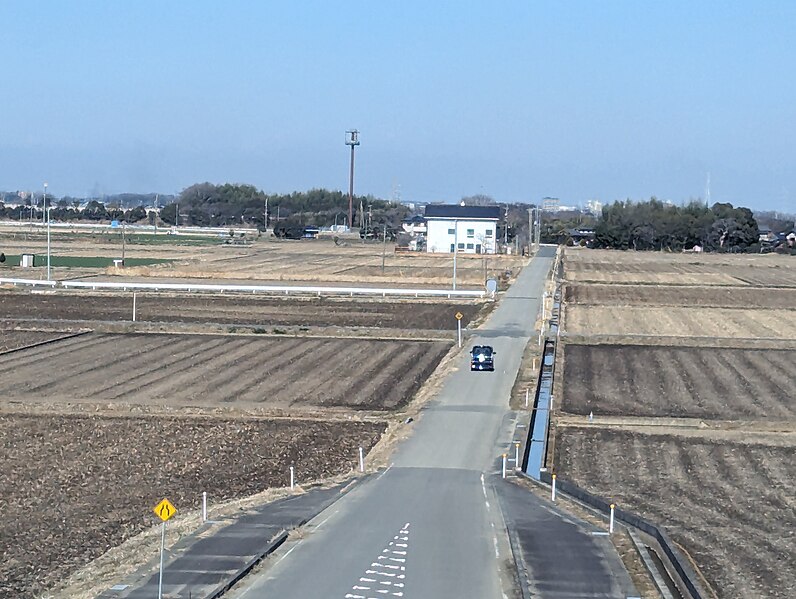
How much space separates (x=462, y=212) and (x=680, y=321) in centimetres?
6877

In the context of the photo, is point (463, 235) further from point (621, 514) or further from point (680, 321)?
point (621, 514)

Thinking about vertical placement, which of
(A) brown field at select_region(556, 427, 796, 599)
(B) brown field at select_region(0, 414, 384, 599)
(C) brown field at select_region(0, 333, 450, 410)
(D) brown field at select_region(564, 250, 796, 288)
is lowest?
(B) brown field at select_region(0, 414, 384, 599)

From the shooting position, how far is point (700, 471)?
21.7 meters

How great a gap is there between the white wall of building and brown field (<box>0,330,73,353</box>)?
73.8 m

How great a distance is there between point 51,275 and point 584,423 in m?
48.3

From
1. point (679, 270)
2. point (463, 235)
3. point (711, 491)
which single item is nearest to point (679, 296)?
point (679, 270)

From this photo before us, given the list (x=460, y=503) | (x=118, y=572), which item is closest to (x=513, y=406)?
(x=460, y=503)

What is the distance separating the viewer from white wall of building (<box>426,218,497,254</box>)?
113169 millimetres

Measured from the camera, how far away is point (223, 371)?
33156 mm

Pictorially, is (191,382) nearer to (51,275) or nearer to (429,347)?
(429,347)

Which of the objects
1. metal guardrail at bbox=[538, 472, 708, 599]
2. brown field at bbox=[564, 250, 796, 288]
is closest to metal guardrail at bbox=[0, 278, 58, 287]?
brown field at bbox=[564, 250, 796, 288]

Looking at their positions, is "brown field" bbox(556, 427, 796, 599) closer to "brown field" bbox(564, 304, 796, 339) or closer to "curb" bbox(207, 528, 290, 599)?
"curb" bbox(207, 528, 290, 599)

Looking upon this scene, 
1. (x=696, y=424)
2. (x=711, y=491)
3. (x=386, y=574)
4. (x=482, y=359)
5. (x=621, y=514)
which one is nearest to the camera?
(x=386, y=574)

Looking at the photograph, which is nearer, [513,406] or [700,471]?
[700,471]
